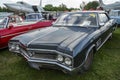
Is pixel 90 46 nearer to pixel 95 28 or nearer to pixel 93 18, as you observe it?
pixel 95 28

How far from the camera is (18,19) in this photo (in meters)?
8.30

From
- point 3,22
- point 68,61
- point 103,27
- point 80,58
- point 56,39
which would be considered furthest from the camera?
point 3,22

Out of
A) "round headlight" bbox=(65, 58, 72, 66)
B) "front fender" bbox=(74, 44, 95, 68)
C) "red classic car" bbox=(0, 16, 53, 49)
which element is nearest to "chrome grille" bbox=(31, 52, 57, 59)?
"round headlight" bbox=(65, 58, 72, 66)

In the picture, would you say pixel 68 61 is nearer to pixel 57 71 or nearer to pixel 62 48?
pixel 62 48

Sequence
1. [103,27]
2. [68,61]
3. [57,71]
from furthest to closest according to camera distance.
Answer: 1. [103,27]
2. [57,71]
3. [68,61]

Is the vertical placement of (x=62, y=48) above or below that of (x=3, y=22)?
below

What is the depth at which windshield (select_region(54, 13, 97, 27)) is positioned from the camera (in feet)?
16.8

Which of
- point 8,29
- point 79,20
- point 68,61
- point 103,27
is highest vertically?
point 79,20

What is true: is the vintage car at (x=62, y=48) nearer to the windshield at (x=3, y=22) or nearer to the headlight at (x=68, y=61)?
Answer: the headlight at (x=68, y=61)

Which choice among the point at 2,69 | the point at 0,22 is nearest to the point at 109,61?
the point at 2,69

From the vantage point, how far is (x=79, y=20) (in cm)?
529

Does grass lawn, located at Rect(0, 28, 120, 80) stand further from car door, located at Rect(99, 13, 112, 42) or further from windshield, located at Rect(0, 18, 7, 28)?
windshield, located at Rect(0, 18, 7, 28)

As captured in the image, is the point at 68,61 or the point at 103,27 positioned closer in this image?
the point at 68,61

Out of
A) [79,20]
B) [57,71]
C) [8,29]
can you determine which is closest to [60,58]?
[57,71]
